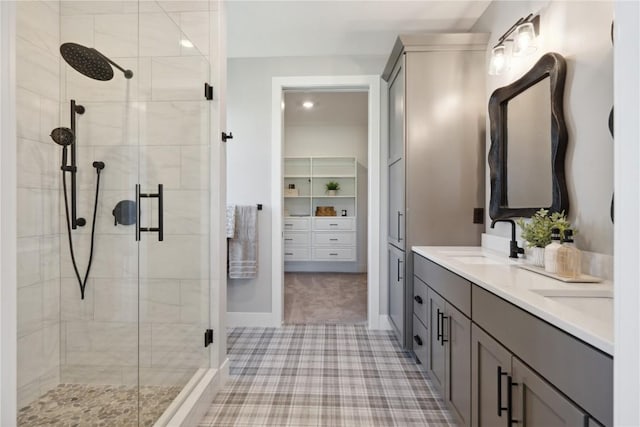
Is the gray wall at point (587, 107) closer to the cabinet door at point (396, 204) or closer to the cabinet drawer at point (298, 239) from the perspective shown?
the cabinet door at point (396, 204)

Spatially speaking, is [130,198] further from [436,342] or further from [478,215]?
[478,215]

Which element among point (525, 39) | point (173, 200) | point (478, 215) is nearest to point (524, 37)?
point (525, 39)

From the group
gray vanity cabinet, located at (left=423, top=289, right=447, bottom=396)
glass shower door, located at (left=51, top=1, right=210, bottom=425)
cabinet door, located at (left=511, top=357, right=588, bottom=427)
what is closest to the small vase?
gray vanity cabinet, located at (left=423, top=289, right=447, bottom=396)

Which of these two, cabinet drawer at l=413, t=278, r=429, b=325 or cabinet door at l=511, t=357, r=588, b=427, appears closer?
cabinet door at l=511, t=357, r=588, b=427

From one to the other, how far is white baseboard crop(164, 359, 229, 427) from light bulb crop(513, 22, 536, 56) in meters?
2.49

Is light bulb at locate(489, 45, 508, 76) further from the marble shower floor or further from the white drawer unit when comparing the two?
the white drawer unit

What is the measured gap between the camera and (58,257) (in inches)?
64.1

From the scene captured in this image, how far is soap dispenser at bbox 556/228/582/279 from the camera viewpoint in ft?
4.17

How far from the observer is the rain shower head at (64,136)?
1.56 m

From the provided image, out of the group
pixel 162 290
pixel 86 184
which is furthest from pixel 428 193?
pixel 86 184

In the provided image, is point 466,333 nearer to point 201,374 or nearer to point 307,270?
point 201,374

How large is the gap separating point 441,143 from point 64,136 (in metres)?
2.24

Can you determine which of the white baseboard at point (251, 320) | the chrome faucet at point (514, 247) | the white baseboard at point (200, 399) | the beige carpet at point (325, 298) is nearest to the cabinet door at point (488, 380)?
the chrome faucet at point (514, 247)

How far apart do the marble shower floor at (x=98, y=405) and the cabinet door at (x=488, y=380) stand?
4.59 feet
